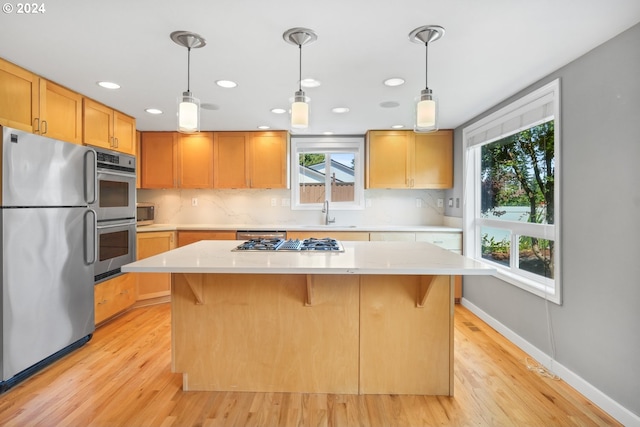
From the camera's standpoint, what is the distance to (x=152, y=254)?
379 centimetres

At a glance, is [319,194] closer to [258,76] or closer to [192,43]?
[258,76]

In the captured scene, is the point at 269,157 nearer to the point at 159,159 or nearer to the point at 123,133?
the point at 159,159

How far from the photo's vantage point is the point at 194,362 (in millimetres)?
2061

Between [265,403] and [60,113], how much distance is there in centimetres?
273

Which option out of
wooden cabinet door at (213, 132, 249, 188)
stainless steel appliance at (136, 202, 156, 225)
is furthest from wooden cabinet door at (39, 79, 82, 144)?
wooden cabinet door at (213, 132, 249, 188)

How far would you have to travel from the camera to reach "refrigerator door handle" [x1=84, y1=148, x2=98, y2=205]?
270cm

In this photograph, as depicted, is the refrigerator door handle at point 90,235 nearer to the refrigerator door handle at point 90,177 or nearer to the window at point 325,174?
the refrigerator door handle at point 90,177

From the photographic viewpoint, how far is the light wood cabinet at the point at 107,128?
9.88 feet

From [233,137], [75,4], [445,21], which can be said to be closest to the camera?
[75,4]

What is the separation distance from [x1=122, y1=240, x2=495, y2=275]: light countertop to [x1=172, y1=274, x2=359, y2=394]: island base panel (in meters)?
0.17

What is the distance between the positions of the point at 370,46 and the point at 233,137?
8.69 ft

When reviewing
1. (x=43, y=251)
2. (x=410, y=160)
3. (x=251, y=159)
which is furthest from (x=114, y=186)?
(x=410, y=160)

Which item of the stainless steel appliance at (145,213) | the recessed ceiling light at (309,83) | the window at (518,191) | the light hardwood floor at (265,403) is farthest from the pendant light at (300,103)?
the stainless steel appliance at (145,213)

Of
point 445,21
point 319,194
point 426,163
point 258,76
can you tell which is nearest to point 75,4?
point 258,76
